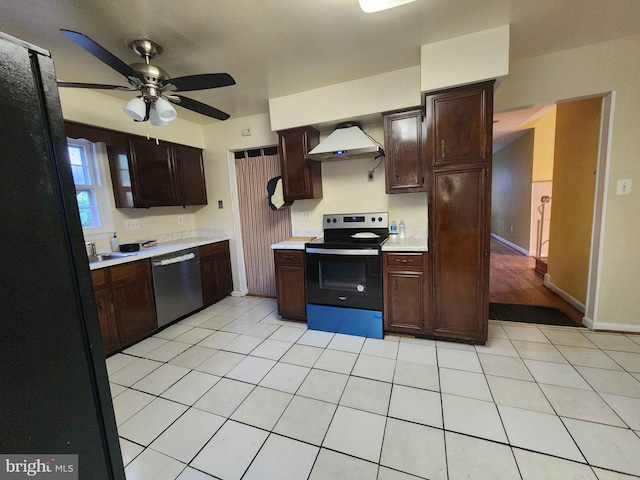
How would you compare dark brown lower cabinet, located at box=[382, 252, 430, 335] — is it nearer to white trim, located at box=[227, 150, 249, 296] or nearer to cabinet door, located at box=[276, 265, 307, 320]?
cabinet door, located at box=[276, 265, 307, 320]

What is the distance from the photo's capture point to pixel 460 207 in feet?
7.50

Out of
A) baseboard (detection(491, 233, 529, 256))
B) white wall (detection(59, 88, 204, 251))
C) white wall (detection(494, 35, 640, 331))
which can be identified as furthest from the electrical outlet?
baseboard (detection(491, 233, 529, 256))

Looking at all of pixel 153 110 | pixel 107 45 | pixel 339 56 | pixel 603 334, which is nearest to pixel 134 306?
pixel 153 110

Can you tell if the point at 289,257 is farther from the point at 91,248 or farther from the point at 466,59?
the point at 466,59

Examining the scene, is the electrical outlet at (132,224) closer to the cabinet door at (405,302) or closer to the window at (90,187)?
the window at (90,187)

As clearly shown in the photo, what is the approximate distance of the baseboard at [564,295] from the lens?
9.62 feet

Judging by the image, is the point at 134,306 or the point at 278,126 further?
the point at 278,126

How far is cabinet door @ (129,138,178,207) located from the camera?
2988 millimetres

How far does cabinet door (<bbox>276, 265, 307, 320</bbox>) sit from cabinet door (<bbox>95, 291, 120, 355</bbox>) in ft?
5.12

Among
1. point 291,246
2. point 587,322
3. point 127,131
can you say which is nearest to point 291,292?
point 291,246

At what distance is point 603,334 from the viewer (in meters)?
2.46

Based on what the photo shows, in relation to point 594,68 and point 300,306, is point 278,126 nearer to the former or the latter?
point 300,306

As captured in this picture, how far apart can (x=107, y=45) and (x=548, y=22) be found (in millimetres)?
3196

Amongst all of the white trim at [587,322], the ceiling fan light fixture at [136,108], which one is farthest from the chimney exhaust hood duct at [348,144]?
the white trim at [587,322]
